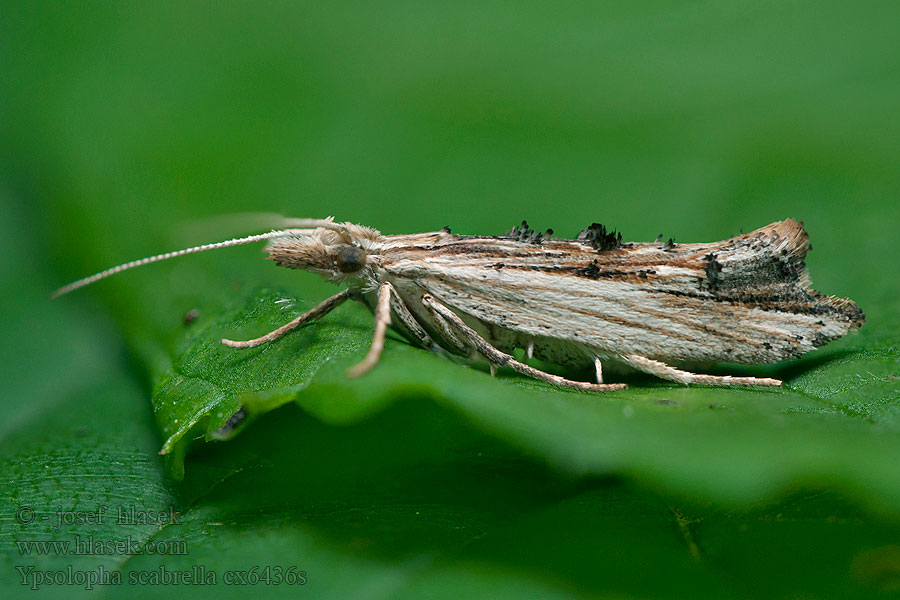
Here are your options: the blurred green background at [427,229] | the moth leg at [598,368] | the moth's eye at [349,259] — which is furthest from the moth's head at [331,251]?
the moth leg at [598,368]

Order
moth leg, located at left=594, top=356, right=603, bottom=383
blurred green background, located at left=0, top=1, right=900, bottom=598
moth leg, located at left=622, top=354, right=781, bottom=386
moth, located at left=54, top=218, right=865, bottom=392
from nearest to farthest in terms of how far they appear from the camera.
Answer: blurred green background, located at left=0, top=1, right=900, bottom=598
moth leg, located at left=622, top=354, right=781, bottom=386
moth leg, located at left=594, top=356, right=603, bottom=383
moth, located at left=54, top=218, right=865, bottom=392

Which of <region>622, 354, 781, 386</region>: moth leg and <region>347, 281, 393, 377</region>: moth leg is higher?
<region>622, 354, 781, 386</region>: moth leg

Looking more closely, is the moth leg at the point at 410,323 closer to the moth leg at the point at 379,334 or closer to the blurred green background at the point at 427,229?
the moth leg at the point at 379,334

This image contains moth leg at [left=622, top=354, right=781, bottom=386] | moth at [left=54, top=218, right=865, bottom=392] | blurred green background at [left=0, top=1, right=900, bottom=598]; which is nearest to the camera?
blurred green background at [left=0, top=1, right=900, bottom=598]

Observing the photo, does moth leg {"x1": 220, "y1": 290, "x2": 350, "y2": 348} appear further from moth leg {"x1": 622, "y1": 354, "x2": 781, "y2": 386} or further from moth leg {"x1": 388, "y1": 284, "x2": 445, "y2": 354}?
moth leg {"x1": 622, "y1": 354, "x2": 781, "y2": 386}

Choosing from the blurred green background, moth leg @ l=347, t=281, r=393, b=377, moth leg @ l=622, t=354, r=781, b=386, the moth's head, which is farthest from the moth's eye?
moth leg @ l=622, t=354, r=781, b=386
